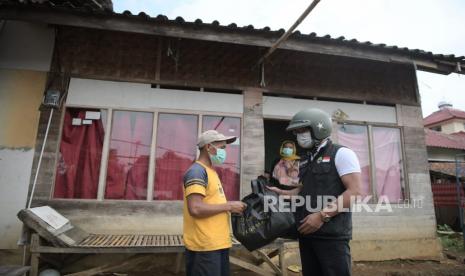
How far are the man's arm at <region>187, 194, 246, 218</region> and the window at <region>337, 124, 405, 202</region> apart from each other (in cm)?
433

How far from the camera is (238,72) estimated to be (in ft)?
20.3

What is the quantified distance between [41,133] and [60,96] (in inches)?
27.8

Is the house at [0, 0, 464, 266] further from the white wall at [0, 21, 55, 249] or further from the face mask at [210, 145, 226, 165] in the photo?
the face mask at [210, 145, 226, 165]

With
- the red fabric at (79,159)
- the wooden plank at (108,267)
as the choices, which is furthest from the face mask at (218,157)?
the red fabric at (79,159)

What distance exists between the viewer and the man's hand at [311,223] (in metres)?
2.38

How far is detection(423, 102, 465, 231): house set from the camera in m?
11.4

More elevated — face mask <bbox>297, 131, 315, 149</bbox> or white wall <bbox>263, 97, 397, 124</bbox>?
white wall <bbox>263, 97, 397, 124</bbox>

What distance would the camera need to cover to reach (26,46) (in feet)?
18.2

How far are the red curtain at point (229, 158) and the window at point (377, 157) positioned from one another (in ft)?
7.22

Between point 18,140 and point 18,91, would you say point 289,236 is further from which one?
point 18,91

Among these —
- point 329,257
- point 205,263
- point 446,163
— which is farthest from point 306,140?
point 446,163

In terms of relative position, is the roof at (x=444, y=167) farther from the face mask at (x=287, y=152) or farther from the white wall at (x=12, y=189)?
the white wall at (x=12, y=189)

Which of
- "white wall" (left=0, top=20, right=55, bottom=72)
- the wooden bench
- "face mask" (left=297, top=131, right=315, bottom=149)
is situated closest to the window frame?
the wooden bench

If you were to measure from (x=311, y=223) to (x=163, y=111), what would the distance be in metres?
4.01
